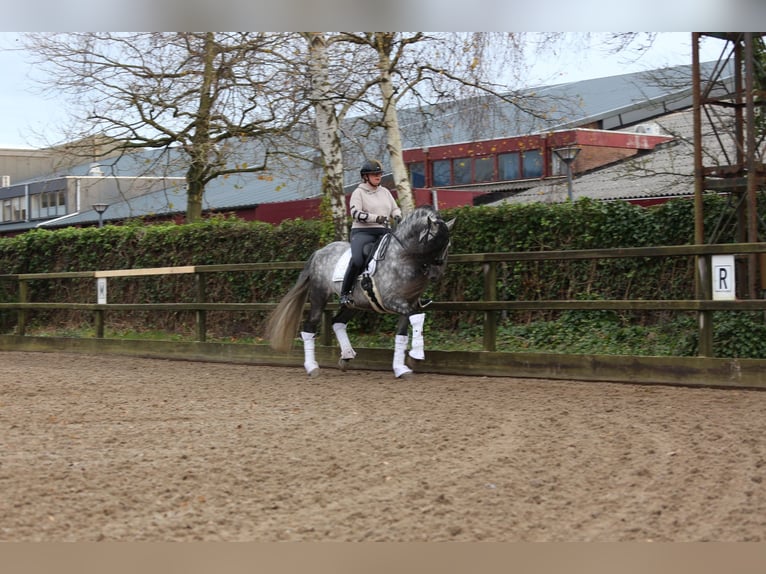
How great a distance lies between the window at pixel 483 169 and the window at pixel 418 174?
159 centimetres

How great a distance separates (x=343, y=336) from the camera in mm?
9977

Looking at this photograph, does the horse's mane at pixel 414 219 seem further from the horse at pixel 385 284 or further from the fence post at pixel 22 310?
the fence post at pixel 22 310

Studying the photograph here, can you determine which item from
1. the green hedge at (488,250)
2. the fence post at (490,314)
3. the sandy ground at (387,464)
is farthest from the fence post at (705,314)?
the fence post at (490,314)

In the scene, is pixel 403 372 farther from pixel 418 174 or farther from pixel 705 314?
pixel 418 174

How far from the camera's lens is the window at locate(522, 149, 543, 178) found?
2702cm

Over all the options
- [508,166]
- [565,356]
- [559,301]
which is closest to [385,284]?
[559,301]

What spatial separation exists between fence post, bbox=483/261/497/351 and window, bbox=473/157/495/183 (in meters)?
18.5

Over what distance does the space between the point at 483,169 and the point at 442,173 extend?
1.32 m

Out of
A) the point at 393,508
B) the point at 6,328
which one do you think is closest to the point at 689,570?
the point at 393,508

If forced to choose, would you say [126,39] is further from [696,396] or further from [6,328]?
[696,396]

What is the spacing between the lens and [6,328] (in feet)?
54.9

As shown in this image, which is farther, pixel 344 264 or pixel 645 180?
pixel 645 180

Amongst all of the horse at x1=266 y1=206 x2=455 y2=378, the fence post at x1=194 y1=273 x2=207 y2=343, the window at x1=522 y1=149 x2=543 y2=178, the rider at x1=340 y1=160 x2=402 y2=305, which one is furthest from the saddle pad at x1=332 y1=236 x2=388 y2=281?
the window at x1=522 y1=149 x2=543 y2=178

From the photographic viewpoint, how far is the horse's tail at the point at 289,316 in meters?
10.2
